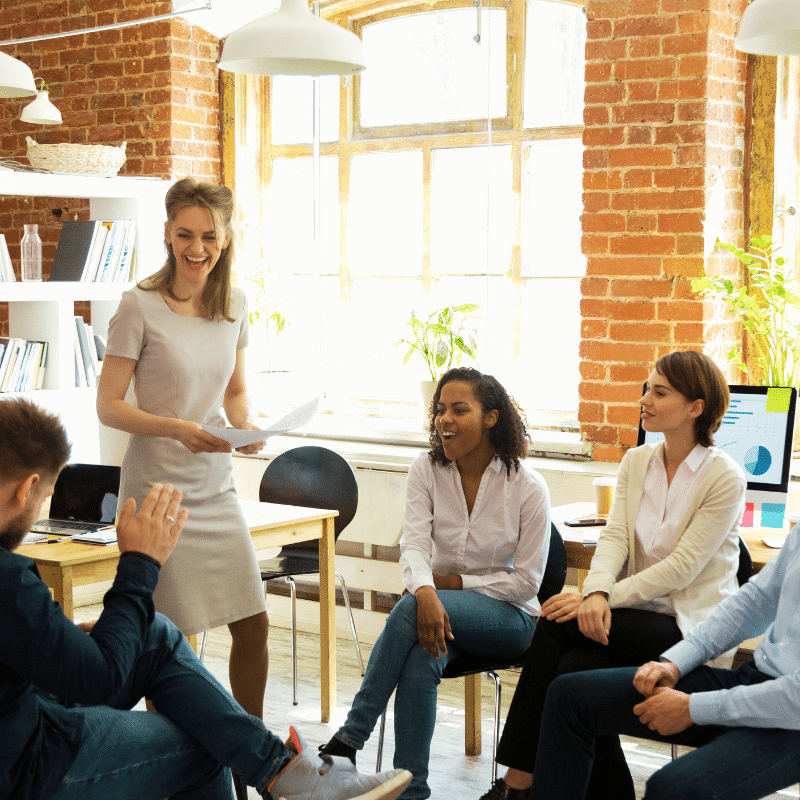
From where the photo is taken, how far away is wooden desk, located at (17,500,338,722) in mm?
2777

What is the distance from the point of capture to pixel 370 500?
172 inches

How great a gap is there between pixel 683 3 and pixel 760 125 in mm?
532

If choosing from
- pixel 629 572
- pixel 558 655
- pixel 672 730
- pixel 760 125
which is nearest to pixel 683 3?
pixel 760 125

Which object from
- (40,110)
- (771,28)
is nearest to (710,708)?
(771,28)

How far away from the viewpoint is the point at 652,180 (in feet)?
12.5

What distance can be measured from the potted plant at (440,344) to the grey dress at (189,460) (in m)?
1.76

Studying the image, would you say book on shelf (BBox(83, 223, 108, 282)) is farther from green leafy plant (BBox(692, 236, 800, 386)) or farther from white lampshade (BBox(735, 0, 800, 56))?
white lampshade (BBox(735, 0, 800, 56))

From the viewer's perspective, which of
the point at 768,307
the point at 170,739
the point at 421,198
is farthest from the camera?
the point at 421,198

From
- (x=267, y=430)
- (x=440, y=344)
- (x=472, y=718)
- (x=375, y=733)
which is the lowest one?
(x=375, y=733)

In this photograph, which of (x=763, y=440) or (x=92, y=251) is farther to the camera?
(x=92, y=251)

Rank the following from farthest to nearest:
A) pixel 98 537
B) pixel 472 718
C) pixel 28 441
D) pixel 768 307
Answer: pixel 768 307 < pixel 472 718 < pixel 98 537 < pixel 28 441

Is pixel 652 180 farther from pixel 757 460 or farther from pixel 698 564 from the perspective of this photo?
pixel 698 564

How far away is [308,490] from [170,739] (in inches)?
79.3

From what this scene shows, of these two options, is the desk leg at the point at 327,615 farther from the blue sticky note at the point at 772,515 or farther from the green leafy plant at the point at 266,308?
the green leafy plant at the point at 266,308
